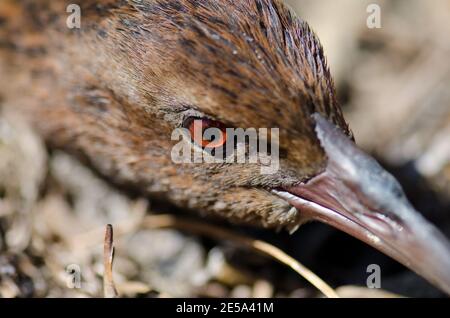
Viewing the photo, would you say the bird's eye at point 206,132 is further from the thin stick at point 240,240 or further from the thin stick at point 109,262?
the thin stick at point 240,240

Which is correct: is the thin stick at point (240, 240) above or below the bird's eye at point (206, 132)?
below

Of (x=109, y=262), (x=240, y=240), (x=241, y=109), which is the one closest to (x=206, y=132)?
(x=241, y=109)

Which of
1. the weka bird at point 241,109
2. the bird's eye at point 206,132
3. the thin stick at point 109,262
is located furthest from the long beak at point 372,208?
the thin stick at point 109,262

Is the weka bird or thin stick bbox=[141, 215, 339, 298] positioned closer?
the weka bird

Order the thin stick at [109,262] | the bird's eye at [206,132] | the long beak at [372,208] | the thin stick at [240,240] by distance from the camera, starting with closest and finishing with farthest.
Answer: the long beak at [372,208], the bird's eye at [206,132], the thin stick at [109,262], the thin stick at [240,240]

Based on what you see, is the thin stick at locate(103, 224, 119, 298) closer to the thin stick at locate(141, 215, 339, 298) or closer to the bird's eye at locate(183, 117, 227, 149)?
the bird's eye at locate(183, 117, 227, 149)

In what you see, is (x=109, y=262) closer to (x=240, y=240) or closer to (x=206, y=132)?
(x=206, y=132)

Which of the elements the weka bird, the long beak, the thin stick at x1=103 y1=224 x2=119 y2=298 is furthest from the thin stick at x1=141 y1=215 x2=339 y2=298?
the thin stick at x1=103 y1=224 x2=119 y2=298
